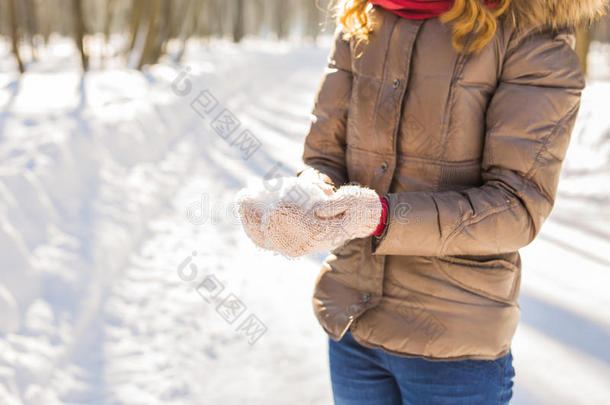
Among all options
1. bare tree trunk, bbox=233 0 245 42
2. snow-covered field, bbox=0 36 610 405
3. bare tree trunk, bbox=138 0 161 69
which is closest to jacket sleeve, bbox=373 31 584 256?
snow-covered field, bbox=0 36 610 405

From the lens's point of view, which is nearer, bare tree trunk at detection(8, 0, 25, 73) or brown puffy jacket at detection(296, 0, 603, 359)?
brown puffy jacket at detection(296, 0, 603, 359)

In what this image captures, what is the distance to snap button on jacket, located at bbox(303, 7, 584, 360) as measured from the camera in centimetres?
110

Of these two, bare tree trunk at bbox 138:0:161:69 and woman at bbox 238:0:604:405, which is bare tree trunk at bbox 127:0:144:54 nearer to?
bare tree trunk at bbox 138:0:161:69

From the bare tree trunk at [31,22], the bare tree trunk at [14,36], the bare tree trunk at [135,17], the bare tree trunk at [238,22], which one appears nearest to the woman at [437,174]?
the bare tree trunk at [14,36]

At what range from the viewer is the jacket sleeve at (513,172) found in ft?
3.57

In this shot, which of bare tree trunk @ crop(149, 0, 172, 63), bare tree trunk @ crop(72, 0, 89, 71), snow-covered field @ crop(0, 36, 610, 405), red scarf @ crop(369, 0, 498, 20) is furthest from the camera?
bare tree trunk @ crop(149, 0, 172, 63)

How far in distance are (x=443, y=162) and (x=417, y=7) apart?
361 millimetres

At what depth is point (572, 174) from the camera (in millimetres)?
6070

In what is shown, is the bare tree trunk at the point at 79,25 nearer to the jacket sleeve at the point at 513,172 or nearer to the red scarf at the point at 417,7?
the red scarf at the point at 417,7

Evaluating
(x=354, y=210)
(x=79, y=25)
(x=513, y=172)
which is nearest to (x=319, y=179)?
(x=354, y=210)

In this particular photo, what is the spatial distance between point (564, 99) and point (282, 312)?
2627mm

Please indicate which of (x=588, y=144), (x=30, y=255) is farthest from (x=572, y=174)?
(x=30, y=255)

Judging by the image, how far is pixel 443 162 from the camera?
121 cm

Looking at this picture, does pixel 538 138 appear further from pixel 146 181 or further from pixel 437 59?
pixel 146 181
